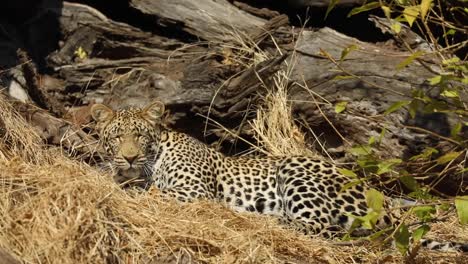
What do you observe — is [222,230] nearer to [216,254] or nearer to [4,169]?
[216,254]

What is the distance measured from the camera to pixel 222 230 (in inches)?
322

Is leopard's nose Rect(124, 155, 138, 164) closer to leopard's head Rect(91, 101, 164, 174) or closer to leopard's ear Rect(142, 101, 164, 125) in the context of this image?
leopard's head Rect(91, 101, 164, 174)

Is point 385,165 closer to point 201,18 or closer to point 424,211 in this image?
point 424,211

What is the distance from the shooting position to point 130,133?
10.5 metres

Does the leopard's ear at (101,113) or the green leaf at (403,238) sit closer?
the green leaf at (403,238)

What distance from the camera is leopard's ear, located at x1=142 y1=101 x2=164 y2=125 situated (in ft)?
35.2

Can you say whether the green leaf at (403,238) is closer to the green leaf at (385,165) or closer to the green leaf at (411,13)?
the green leaf at (385,165)

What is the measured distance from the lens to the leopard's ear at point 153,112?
10.7m

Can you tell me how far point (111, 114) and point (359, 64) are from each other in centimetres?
261

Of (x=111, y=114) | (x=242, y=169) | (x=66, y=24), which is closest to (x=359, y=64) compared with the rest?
(x=242, y=169)

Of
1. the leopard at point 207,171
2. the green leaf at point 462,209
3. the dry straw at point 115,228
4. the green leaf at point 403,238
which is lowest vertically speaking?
the leopard at point 207,171

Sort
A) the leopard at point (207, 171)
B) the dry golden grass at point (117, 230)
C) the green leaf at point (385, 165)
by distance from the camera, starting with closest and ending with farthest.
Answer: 1. the green leaf at point (385, 165)
2. the dry golden grass at point (117, 230)
3. the leopard at point (207, 171)

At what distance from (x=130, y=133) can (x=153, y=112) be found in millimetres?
379

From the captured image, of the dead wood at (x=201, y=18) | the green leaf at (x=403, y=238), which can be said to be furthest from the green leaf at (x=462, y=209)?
the dead wood at (x=201, y=18)
